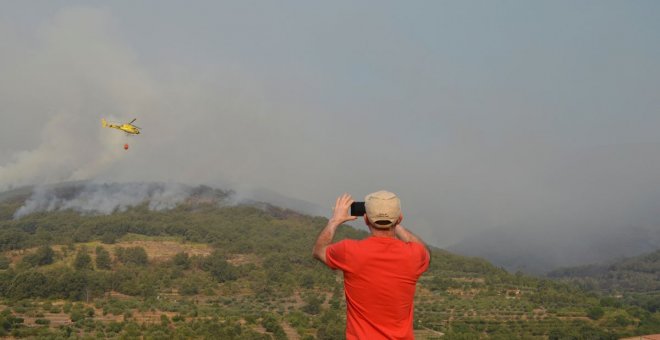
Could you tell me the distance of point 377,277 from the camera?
17.2 ft

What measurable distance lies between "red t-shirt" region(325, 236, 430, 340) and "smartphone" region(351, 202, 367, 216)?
0.79ft

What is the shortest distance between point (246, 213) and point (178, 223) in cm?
2286

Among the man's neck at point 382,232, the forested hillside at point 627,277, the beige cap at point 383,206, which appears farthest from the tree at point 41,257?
the forested hillside at point 627,277

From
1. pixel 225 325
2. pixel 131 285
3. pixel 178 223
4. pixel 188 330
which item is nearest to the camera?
pixel 188 330

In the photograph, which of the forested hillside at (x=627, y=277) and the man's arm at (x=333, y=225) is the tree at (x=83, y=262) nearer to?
the man's arm at (x=333, y=225)

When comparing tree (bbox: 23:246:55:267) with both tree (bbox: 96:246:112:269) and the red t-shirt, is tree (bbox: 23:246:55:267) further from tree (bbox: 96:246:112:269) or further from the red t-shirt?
the red t-shirt

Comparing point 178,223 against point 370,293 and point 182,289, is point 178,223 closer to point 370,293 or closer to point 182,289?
point 182,289

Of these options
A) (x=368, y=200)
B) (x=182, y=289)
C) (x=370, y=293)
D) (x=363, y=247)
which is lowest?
(x=182, y=289)

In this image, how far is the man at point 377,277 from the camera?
5.21 m

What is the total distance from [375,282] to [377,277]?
0.04 m

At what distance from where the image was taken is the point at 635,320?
242 ft

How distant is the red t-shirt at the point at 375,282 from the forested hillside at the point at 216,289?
150ft

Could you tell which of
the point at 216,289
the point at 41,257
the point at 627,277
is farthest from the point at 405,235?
the point at 627,277

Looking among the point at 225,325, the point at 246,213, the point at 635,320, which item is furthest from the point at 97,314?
the point at 246,213
